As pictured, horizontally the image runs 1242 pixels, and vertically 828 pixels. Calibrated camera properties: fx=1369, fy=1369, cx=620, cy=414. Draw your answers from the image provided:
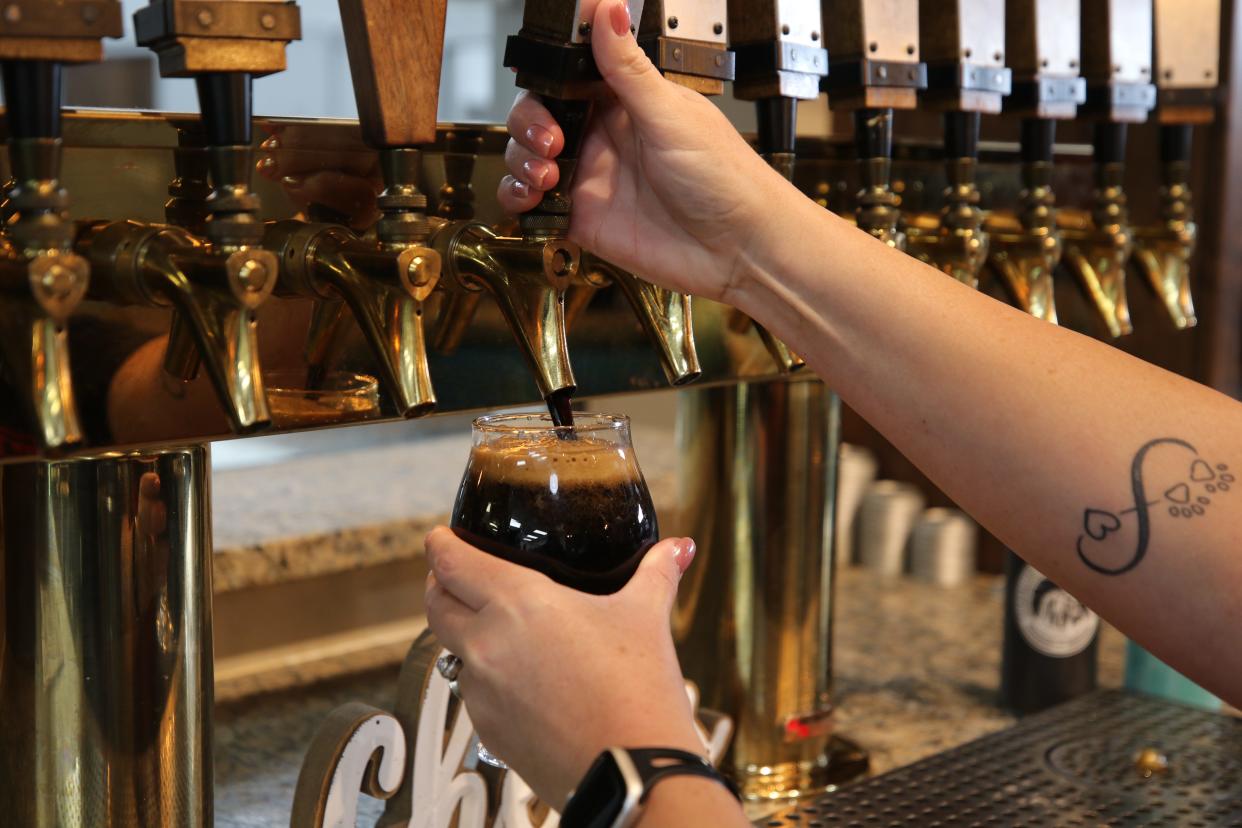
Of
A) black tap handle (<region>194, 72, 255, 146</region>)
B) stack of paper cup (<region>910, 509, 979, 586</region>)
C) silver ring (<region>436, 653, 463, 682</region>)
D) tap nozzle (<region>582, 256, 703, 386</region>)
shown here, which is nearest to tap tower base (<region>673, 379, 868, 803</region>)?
tap nozzle (<region>582, 256, 703, 386</region>)

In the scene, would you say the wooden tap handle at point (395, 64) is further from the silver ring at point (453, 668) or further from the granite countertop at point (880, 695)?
the granite countertop at point (880, 695)

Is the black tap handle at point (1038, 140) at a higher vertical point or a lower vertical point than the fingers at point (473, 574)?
higher

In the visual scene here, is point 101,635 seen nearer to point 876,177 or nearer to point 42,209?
point 42,209

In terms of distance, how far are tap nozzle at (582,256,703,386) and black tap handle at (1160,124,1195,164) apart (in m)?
0.78

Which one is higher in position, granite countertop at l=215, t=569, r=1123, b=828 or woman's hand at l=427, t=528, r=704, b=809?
woman's hand at l=427, t=528, r=704, b=809

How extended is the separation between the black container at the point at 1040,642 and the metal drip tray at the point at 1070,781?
2.2 inches

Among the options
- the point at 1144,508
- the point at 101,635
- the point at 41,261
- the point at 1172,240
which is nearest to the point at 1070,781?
the point at 1144,508

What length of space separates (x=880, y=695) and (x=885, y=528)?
60cm

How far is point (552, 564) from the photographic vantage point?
892 millimetres

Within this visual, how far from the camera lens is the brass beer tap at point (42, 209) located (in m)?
0.74

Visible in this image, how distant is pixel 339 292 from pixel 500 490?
0.54ft

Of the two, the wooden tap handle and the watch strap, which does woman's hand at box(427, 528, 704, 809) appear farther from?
the wooden tap handle

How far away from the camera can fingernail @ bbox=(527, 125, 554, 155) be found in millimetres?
961

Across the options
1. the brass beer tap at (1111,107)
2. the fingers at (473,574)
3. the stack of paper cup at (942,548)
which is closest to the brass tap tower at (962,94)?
the brass beer tap at (1111,107)
